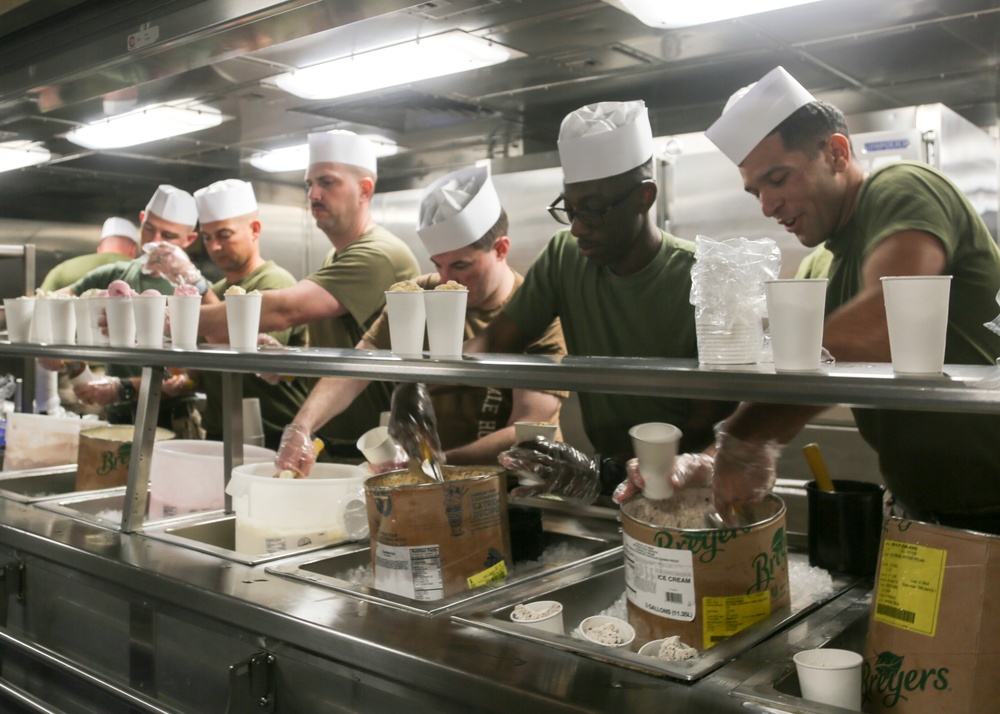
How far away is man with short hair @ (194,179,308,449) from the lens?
342 centimetres

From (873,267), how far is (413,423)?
3.38 ft

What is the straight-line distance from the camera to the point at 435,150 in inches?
218

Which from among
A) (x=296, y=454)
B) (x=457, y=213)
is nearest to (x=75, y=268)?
(x=457, y=213)

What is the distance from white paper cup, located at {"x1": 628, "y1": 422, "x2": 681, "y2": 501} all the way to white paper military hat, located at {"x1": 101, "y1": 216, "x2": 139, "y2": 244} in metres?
5.01

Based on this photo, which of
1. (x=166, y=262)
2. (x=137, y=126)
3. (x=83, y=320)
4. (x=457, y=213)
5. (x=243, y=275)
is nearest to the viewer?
(x=83, y=320)

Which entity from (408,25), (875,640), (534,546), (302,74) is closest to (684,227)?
(302,74)

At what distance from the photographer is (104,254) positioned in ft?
17.9

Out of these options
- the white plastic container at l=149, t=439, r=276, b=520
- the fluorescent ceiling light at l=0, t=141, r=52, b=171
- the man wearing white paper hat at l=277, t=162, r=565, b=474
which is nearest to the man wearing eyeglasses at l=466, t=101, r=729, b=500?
the man wearing white paper hat at l=277, t=162, r=565, b=474

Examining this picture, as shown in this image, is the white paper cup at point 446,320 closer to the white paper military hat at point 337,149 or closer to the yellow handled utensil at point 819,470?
the yellow handled utensil at point 819,470

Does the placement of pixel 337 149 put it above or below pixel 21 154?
below

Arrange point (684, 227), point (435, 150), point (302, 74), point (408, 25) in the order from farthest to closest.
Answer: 1. point (435, 150)
2. point (684, 227)
3. point (302, 74)
4. point (408, 25)

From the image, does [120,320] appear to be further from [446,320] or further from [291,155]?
[291,155]

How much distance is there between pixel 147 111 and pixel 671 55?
2307mm

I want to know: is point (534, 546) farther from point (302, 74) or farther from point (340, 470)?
point (302, 74)
